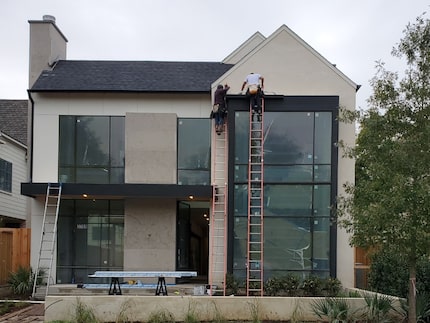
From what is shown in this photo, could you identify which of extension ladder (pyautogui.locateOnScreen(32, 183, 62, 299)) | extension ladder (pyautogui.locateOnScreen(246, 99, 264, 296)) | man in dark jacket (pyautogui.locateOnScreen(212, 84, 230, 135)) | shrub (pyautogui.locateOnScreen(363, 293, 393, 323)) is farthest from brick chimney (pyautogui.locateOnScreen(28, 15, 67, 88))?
shrub (pyautogui.locateOnScreen(363, 293, 393, 323))

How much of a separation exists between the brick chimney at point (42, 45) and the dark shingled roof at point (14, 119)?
7116mm

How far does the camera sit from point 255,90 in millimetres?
14719

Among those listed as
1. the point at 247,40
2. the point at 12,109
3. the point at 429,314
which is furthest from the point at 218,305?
the point at 12,109

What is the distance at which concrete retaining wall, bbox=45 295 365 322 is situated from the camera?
35.6 ft

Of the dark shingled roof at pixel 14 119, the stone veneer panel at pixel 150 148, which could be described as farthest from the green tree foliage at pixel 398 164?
the dark shingled roof at pixel 14 119

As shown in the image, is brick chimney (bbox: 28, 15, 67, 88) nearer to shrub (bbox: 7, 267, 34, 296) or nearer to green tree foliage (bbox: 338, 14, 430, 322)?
shrub (bbox: 7, 267, 34, 296)

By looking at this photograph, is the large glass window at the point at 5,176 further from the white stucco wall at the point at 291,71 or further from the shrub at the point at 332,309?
the shrub at the point at 332,309

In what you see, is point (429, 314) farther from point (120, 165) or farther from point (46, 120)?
Answer: point (46, 120)

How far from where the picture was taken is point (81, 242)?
54.0ft

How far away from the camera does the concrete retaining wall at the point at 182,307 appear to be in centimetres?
1085

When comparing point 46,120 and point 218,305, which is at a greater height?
point 46,120

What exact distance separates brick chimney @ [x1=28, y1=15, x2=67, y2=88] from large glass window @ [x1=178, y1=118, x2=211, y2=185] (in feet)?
17.7

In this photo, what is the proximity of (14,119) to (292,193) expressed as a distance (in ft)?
51.6

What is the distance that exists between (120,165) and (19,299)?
4.97m
